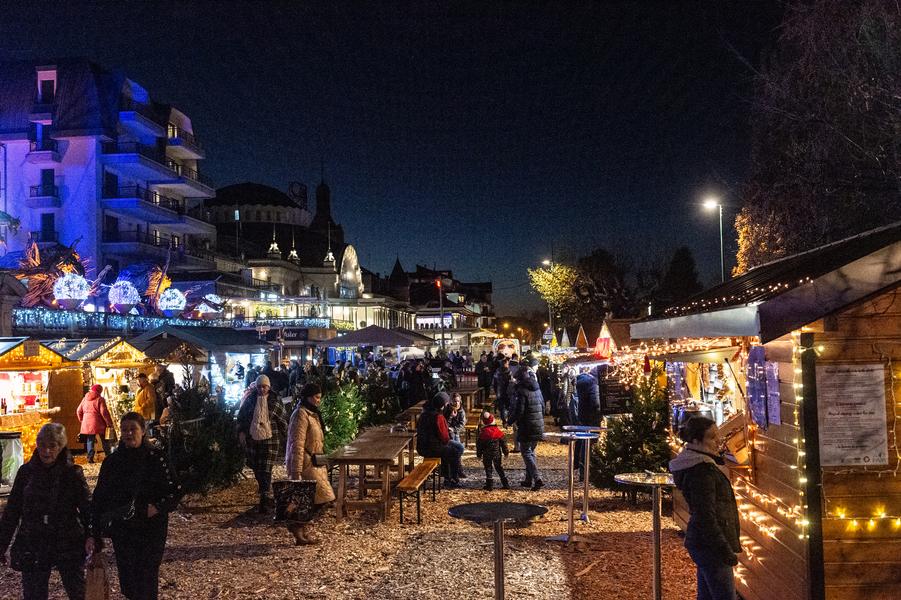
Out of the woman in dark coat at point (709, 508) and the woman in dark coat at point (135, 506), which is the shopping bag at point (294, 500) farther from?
the woman in dark coat at point (709, 508)

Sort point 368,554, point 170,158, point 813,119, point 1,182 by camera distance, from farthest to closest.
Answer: point 170,158 → point 1,182 → point 813,119 → point 368,554

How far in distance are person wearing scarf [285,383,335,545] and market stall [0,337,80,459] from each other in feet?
22.7

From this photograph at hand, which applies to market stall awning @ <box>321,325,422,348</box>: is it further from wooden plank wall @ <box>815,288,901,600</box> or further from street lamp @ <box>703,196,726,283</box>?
wooden plank wall @ <box>815,288,901,600</box>

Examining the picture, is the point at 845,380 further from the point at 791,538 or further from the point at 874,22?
the point at 874,22

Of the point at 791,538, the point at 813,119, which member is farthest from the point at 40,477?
the point at 813,119

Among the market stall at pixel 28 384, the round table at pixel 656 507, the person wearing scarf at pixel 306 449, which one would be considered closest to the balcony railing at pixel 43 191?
the market stall at pixel 28 384

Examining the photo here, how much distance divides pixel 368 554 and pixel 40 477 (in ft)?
12.6

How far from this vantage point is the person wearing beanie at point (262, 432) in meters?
10.2

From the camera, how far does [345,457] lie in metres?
9.70

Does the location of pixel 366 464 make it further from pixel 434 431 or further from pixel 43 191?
pixel 43 191

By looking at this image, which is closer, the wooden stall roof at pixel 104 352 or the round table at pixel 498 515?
the round table at pixel 498 515

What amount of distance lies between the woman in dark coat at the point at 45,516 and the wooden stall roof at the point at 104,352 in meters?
11.6

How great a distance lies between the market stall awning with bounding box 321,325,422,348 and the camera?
2144cm

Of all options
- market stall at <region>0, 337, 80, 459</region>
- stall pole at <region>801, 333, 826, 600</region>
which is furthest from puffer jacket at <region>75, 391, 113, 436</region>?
stall pole at <region>801, 333, 826, 600</region>
